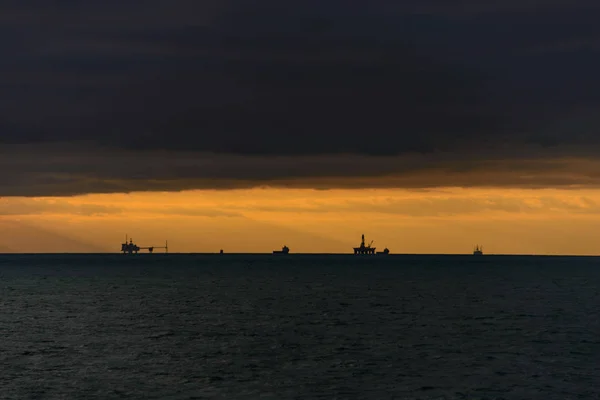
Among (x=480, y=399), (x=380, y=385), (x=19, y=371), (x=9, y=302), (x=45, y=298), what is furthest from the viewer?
(x=45, y=298)

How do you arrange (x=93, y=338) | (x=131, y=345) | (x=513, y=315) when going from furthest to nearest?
1. (x=513, y=315)
2. (x=93, y=338)
3. (x=131, y=345)

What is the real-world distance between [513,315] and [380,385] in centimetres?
6904

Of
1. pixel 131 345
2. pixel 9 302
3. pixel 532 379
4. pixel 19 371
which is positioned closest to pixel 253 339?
pixel 131 345

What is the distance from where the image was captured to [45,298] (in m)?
180

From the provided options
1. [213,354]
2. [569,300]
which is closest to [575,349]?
[213,354]

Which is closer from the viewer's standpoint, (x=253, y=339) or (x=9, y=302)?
(x=253, y=339)

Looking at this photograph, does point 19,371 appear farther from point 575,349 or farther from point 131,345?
point 575,349

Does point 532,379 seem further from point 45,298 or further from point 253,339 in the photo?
point 45,298

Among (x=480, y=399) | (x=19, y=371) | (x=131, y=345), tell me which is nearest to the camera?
(x=480, y=399)

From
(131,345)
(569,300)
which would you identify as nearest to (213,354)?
(131,345)

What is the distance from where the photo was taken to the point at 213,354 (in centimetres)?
8781

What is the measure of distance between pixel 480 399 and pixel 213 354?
32.4 metres

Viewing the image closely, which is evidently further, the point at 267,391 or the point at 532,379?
the point at 532,379

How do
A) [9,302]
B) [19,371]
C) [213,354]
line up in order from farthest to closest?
[9,302]
[213,354]
[19,371]
